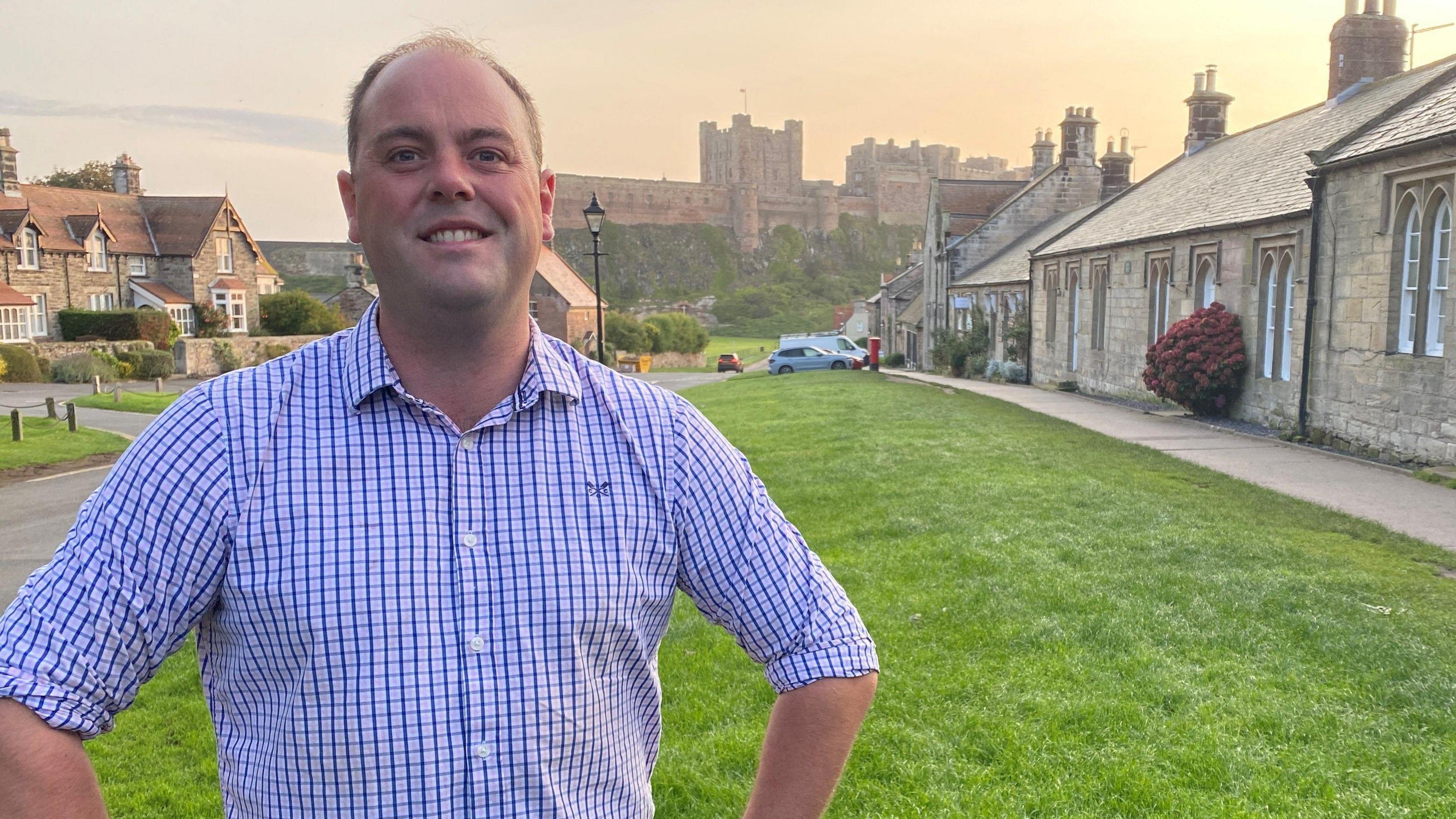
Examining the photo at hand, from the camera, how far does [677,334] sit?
73.8 metres

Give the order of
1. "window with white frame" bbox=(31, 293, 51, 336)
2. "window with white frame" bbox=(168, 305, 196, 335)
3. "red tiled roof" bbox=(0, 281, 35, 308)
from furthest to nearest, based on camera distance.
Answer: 1. "window with white frame" bbox=(168, 305, 196, 335)
2. "window with white frame" bbox=(31, 293, 51, 336)
3. "red tiled roof" bbox=(0, 281, 35, 308)

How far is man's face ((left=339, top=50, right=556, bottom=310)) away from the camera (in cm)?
180

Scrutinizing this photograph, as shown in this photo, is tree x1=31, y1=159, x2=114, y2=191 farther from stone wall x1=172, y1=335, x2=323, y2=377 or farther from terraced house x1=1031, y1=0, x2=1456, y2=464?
terraced house x1=1031, y1=0, x2=1456, y2=464

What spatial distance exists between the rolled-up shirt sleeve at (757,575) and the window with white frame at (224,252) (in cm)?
5207

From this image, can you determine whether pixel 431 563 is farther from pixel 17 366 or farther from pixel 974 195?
pixel 974 195

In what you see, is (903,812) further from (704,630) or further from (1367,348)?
(1367,348)

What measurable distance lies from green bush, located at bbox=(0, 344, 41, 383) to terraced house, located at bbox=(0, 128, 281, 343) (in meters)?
5.08

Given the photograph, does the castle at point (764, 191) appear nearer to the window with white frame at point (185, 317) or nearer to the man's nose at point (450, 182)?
the window with white frame at point (185, 317)

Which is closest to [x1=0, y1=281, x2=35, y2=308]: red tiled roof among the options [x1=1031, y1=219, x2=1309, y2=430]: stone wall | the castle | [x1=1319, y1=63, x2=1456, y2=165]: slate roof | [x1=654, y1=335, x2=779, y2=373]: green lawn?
[x1=654, y1=335, x2=779, y2=373]: green lawn

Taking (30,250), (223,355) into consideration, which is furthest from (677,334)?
(30,250)

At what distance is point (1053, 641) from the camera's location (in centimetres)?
564

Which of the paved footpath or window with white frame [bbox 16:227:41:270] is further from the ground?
window with white frame [bbox 16:227:41:270]

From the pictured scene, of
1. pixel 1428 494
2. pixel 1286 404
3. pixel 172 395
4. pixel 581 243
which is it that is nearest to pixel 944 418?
pixel 1286 404

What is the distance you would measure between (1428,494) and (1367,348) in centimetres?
356
